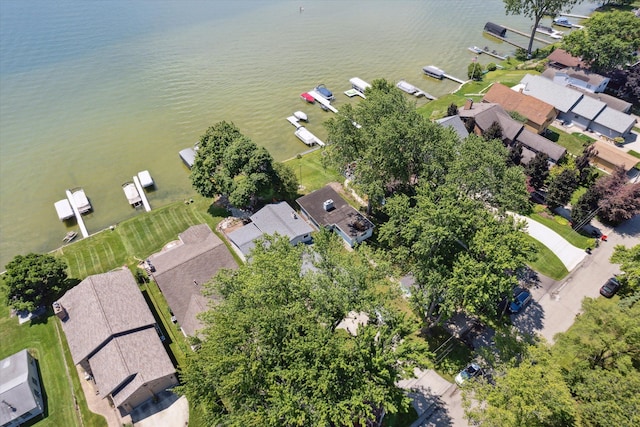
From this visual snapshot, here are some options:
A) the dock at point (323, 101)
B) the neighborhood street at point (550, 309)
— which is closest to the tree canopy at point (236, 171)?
the dock at point (323, 101)

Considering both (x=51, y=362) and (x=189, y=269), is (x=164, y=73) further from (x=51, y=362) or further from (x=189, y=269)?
(x=51, y=362)

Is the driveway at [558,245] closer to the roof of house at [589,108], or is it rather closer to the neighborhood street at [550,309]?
the neighborhood street at [550,309]

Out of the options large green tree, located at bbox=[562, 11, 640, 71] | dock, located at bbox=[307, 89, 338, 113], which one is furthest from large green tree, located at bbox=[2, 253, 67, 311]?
large green tree, located at bbox=[562, 11, 640, 71]

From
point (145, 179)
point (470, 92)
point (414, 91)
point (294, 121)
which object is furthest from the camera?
point (414, 91)

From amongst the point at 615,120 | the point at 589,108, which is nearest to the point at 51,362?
the point at 589,108

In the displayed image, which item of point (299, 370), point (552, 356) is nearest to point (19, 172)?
point (299, 370)

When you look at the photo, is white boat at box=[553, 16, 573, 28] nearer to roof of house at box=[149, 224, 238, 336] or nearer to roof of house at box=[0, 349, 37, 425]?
roof of house at box=[149, 224, 238, 336]
